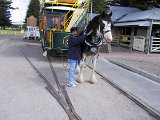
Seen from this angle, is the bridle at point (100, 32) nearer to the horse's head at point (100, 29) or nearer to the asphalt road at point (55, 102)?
the horse's head at point (100, 29)

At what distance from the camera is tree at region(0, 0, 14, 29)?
7828 centimetres

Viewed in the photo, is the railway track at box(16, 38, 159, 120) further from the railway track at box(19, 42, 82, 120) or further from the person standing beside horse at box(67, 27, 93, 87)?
the person standing beside horse at box(67, 27, 93, 87)

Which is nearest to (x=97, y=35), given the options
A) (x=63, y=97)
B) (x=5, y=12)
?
(x=63, y=97)

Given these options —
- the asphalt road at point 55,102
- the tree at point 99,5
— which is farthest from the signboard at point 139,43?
the tree at point 99,5

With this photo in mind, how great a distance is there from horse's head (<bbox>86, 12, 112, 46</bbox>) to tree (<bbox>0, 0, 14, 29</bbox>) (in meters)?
69.1

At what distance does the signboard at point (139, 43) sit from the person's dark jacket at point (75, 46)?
17033 mm

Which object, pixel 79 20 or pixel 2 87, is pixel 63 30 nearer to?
pixel 79 20

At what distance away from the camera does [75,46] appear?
9742mm

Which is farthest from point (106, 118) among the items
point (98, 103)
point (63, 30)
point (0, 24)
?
point (0, 24)

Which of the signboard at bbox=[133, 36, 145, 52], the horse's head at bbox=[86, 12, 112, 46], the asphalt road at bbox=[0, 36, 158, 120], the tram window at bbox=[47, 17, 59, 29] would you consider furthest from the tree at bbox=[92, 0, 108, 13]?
the horse's head at bbox=[86, 12, 112, 46]

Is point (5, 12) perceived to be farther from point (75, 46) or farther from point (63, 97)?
point (63, 97)

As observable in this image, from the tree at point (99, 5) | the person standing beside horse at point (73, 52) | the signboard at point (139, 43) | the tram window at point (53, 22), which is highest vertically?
the tree at point (99, 5)

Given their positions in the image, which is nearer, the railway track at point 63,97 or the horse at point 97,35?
the railway track at point 63,97

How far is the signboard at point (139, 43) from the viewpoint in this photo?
85.9 ft
